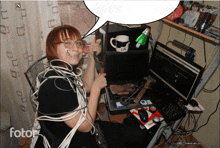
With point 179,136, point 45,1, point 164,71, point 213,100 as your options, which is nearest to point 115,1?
point 164,71

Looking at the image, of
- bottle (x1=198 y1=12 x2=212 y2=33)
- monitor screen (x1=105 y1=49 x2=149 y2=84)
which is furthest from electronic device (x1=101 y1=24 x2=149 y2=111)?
bottle (x1=198 y1=12 x2=212 y2=33)

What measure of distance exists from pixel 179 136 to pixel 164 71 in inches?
36.9

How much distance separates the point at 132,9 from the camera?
1.46 feet

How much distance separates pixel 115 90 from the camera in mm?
1147

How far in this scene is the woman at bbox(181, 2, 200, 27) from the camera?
107cm

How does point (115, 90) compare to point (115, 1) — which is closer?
point (115, 1)

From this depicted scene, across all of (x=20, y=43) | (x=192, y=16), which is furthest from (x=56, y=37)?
(x=192, y=16)

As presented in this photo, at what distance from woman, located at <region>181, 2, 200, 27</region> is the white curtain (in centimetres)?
115

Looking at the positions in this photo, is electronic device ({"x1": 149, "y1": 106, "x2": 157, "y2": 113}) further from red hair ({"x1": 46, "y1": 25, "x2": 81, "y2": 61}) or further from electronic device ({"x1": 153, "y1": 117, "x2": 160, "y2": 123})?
red hair ({"x1": 46, "y1": 25, "x2": 81, "y2": 61})

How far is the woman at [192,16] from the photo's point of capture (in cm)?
107

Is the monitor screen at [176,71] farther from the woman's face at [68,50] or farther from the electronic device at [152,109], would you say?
the woman's face at [68,50]

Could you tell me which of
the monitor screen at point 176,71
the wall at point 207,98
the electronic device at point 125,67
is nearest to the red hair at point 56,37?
the electronic device at point 125,67

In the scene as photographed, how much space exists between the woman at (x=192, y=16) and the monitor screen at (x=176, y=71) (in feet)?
0.83

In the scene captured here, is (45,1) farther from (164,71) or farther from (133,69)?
(164,71)
